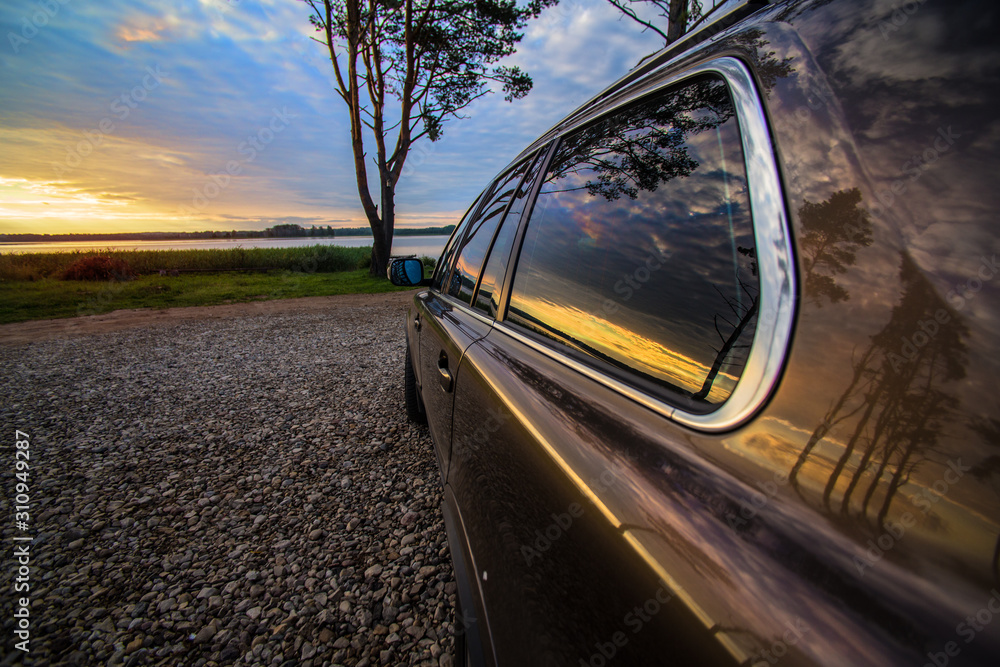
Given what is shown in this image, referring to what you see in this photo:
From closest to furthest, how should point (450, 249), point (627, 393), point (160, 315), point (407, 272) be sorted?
point (627, 393) < point (407, 272) < point (450, 249) < point (160, 315)

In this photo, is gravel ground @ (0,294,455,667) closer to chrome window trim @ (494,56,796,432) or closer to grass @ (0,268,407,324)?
chrome window trim @ (494,56,796,432)

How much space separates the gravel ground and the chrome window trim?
1808 millimetres

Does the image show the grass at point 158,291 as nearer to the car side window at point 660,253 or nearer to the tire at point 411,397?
the tire at point 411,397

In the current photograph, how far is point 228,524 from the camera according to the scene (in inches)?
103

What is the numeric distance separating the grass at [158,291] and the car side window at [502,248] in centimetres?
1221

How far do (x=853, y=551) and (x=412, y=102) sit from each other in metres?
17.0

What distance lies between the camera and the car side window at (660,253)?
27.3 inches

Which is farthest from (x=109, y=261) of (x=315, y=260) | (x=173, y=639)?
(x=173, y=639)

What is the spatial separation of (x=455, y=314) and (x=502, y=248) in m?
0.53

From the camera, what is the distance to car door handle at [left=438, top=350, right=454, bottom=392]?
1.80m

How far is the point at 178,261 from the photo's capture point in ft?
58.5

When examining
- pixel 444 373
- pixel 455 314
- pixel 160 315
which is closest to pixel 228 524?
pixel 444 373

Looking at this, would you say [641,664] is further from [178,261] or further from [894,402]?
[178,261]

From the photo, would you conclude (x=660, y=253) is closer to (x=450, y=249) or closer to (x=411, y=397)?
(x=450, y=249)
